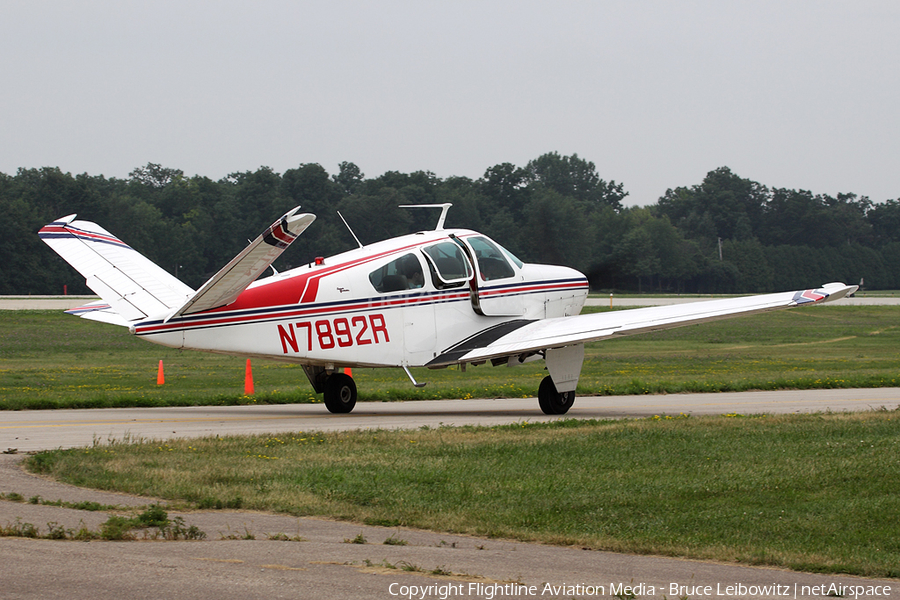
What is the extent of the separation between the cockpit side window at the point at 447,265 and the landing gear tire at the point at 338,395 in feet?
8.62

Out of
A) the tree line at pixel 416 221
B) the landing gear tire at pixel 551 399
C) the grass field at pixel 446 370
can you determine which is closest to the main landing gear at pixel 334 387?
the grass field at pixel 446 370

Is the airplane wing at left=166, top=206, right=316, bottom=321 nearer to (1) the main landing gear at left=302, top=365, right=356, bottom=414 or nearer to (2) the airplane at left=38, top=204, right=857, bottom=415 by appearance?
(2) the airplane at left=38, top=204, right=857, bottom=415

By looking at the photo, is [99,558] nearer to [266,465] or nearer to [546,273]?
[266,465]

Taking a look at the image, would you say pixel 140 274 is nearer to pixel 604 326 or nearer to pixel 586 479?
pixel 604 326

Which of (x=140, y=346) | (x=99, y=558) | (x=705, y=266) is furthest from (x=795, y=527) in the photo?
(x=705, y=266)

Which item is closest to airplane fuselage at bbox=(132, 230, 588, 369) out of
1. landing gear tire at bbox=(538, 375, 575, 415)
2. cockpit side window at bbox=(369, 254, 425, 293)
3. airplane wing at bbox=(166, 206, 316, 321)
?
cockpit side window at bbox=(369, 254, 425, 293)

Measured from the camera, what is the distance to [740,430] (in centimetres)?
1483

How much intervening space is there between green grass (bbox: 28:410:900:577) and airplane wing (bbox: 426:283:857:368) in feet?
9.04

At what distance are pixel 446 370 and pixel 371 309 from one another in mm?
14553

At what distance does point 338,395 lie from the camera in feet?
62.1

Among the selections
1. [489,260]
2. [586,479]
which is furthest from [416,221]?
[586,479]

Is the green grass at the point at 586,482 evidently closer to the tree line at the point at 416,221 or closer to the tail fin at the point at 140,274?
the tail fin at the point at 140,274

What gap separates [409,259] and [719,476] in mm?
8451

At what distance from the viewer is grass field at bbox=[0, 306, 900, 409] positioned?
75.4 feet
